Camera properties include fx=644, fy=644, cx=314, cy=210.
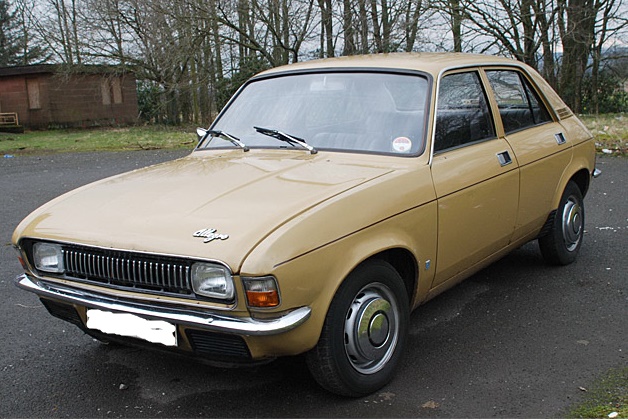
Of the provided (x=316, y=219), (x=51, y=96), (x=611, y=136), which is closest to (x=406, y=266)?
(x=316, y=219)

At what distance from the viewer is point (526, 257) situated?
5.52 m

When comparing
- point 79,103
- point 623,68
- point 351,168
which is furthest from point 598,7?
point 79,103

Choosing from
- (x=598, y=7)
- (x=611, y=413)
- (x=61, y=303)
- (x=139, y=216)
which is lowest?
(x=611, y=413)

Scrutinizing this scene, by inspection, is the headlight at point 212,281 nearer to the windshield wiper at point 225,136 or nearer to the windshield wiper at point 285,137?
the windshield wiper at point 285,137

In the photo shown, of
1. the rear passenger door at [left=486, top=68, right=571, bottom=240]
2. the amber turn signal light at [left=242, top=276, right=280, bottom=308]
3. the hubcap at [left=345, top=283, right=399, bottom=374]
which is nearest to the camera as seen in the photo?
the amber turn signal light at [left=242, top=276, right=280, bottom=308]

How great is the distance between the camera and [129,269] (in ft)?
9.43

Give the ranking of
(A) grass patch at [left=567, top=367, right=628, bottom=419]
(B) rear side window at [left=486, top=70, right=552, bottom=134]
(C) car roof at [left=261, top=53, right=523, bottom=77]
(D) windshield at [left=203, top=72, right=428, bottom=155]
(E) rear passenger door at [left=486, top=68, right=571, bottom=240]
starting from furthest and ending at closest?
(B) rear side window at [left=486, top=70, right=552, bottom=134]
(E) rear passenger door at [left=486, top=68, right=571, bottom=240]
(C) car roof at [left=261, top=53, right=523, bottom=77]
(D) windshield at [left=203, top=72, right=428, bottom=155]
(A) grass patch at [left=567, top=367, right=628, bottom=419]

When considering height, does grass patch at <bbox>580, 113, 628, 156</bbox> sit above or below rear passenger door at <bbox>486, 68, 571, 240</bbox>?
below

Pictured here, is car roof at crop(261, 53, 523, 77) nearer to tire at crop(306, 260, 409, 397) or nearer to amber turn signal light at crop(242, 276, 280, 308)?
tire at crop(306, 260, 409, 397)

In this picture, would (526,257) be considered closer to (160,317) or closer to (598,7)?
(160,317)

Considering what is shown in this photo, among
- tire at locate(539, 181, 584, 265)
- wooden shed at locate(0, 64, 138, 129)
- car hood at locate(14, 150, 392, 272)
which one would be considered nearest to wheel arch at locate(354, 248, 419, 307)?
car hood at locate(14, 150, 392, 272)

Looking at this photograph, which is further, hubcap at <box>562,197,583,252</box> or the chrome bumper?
hubcap at <box>562,197,583,252</box>

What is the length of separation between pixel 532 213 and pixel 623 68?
60.1ft

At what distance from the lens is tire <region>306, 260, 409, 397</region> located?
2920 millimetres
